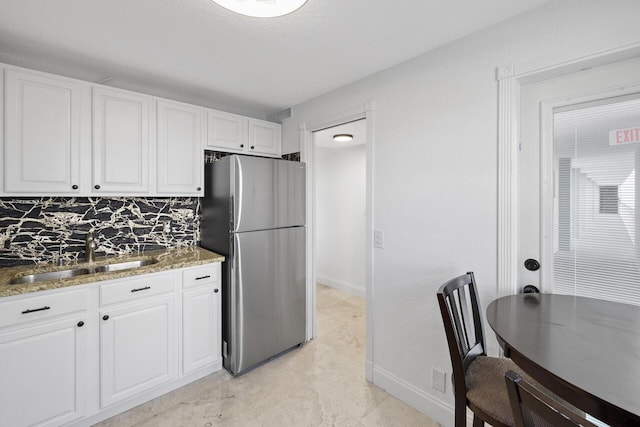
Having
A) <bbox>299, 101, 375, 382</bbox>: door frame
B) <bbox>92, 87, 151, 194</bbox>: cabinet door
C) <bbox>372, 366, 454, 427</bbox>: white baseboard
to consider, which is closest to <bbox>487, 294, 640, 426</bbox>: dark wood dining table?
<bbox>372, 366, 454, 427</bbox>: white baseboard

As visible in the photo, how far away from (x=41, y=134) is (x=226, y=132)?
131 centimetres

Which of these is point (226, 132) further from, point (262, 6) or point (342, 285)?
point (342, 285)

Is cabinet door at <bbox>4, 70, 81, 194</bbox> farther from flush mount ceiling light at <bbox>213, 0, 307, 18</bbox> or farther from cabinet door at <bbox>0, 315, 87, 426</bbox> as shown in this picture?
flush mount ceiling light at <bbox>213, 0, 307, 18</bbox>

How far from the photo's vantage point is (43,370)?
5.58 ft

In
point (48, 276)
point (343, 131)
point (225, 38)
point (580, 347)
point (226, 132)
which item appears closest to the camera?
point (580, 347)

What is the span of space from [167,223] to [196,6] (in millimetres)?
1884

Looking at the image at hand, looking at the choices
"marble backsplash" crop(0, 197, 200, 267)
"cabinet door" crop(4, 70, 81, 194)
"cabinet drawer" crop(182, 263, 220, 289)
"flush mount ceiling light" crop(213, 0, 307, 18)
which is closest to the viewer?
"flush mount ceiling light" crop(213, 0, 307, 18)

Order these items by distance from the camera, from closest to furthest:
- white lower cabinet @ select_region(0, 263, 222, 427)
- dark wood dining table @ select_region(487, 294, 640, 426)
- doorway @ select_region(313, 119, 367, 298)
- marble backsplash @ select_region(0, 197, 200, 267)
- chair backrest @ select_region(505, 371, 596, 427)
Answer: chair backrest @ select_region(505, 371, 596, 427) → dark wood dining table @ select_region(487, 294, 640, 426) → white lower cabinet @ select_region(0, 263, 222, 427) → marble backsplash @ select_region(0, 197, 200, 267) → doorway @ select_region(313, 119, 367, 298)

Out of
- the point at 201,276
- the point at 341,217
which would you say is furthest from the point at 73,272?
the point at 341,217

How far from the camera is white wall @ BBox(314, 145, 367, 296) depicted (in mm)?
4523

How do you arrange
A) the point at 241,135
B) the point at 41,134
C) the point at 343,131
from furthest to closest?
the point at 343,131 → the point at 241,135 → the point at 41,134

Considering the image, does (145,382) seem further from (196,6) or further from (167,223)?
(196,6)

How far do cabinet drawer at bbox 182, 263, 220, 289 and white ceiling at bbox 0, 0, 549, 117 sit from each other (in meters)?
1.54

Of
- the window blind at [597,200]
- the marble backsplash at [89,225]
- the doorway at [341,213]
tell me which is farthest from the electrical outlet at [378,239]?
the doorway at [341,213]
